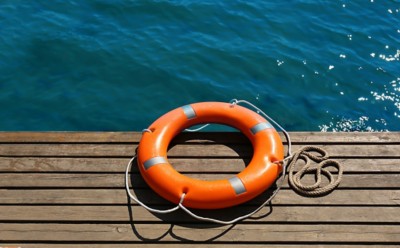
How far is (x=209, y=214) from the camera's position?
271 cm

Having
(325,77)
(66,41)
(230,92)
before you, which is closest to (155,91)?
(230,92)

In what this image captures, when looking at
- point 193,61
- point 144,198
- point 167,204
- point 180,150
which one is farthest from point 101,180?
point 193,61

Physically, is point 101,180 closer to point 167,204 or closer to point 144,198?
point 144,198

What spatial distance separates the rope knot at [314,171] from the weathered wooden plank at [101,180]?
2.4 inches

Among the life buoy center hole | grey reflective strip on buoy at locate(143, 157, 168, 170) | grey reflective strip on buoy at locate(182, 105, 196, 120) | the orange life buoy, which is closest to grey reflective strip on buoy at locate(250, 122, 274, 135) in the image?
the orange life buoy

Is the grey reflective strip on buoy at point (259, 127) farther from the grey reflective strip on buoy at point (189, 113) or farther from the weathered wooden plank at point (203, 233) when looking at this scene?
the weathered wooden plank at point (203, 233)

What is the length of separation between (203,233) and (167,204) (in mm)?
324

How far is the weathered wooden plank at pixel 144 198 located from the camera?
279 centimetres

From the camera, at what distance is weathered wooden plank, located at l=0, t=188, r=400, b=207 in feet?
9.15

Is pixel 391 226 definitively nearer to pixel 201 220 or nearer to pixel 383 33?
pixel 201 220

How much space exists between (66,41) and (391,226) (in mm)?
4371

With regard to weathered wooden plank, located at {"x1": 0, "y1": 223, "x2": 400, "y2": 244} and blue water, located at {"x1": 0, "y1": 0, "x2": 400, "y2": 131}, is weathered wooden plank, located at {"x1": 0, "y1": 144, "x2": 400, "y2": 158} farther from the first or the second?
blue water, located at {"x1": 0, "y1": 0, "x2": 400, "y2": 131}

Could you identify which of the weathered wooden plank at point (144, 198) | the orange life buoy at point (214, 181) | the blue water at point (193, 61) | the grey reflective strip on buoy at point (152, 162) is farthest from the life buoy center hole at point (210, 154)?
the blue water at point (193, 61)

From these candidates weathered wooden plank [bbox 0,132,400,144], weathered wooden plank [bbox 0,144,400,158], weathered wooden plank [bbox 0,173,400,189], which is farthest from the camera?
weathered wooden plank [bbox 0,132,400,144]
